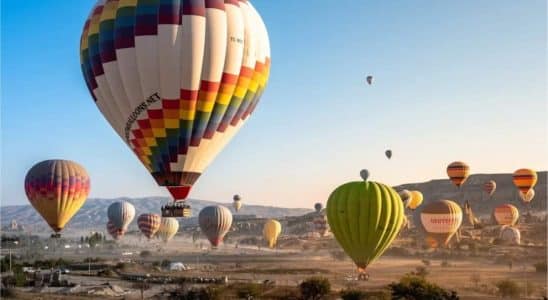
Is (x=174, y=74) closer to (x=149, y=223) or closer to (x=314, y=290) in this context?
(x=314, y=290)

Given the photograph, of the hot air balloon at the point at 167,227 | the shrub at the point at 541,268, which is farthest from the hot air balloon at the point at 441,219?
the hot air balloon at the point at 167,227

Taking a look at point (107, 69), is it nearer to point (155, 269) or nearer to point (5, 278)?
point (5, 278)

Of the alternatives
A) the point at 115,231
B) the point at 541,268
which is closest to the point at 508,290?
the point at 541,268

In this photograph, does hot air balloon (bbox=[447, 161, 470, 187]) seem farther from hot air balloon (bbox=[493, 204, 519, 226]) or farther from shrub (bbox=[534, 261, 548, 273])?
shrub (bbox=[534, 261, 548, 273])

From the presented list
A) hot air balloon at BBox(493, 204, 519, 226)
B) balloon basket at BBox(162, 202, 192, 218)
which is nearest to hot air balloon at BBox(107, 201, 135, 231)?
hot air balloon at BBox(493, 204, 519, 226)

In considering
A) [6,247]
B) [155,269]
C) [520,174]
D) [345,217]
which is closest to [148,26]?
[345,217]

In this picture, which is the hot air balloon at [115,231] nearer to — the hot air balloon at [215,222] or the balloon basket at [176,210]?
the hot air balloon at [215,222]
